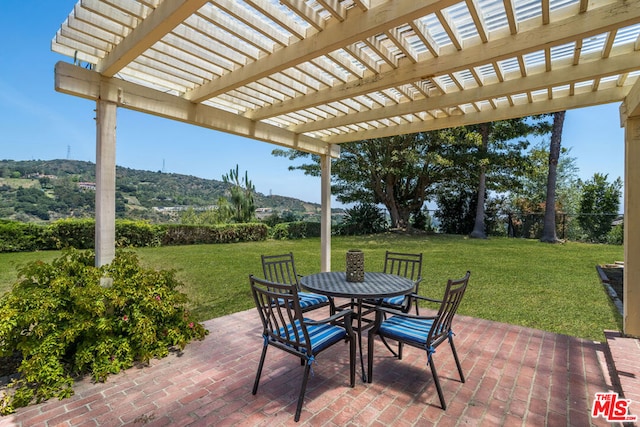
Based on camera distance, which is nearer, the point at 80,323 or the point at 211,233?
the point at 80,323

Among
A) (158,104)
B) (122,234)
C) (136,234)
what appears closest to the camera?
(158,104)

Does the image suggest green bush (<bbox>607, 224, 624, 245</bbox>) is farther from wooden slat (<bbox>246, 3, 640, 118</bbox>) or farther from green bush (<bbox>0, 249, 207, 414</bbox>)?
green bush (<bbox>0, 249, 207, 414</bbox>)

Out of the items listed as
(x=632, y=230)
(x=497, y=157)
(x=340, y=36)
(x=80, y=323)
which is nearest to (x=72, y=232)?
(x=80, y=323)

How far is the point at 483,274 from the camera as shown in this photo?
278 inches

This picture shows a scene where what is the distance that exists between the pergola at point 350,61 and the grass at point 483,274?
1324 millimetres

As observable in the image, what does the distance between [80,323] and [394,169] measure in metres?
12.8

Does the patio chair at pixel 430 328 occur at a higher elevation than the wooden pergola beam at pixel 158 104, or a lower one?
lower

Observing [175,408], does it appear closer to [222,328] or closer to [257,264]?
[222,328]

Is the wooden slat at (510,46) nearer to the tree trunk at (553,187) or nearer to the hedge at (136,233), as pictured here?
the hedge at (136,233)

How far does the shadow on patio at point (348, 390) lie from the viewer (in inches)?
82.5

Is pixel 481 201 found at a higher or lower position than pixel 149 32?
lower

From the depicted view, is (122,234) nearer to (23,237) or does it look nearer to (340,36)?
(23,237)

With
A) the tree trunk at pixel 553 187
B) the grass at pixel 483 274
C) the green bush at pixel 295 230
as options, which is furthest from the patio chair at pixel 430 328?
the green bush at pixel 295 230

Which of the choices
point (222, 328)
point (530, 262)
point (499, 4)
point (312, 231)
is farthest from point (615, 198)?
point (222, 328)
